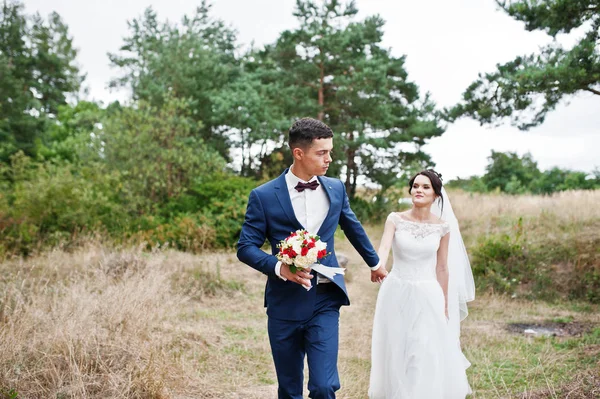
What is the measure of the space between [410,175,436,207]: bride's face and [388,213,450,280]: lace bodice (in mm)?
215

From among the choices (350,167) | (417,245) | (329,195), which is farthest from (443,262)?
(350,167)

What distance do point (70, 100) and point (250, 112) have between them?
76.9 feet

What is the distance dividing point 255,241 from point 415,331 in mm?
2031

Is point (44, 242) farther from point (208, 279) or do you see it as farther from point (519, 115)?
point (519, 115)

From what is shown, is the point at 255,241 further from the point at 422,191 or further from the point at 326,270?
the point at 422,191

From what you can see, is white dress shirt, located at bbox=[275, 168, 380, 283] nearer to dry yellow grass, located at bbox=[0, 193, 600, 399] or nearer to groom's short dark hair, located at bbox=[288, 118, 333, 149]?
groom's short dark hair, located at bbox=[288, 118, 333, 149]

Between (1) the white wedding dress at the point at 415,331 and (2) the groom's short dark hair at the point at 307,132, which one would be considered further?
→ (1) the white wedding dress at the point at 415,331

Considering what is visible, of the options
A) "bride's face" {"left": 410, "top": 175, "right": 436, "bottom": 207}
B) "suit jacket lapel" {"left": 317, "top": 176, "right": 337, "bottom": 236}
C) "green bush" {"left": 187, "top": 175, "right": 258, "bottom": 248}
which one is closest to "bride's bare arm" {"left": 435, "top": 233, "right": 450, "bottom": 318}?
"bride's face" {"left": 410, "top": 175, "right": 436, "bottom": 207}

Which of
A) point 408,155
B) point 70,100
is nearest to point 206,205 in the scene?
point 408,155

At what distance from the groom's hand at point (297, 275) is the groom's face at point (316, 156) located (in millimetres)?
676

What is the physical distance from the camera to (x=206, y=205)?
16.7 metres

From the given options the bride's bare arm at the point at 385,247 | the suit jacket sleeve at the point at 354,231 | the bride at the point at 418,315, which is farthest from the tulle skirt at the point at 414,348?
Answer: the suit jacket sleeve at the point at 354,231

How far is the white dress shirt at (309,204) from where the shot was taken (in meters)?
3.76

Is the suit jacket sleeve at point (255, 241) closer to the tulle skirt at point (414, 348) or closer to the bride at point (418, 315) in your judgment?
the bride at point (418, 315)
